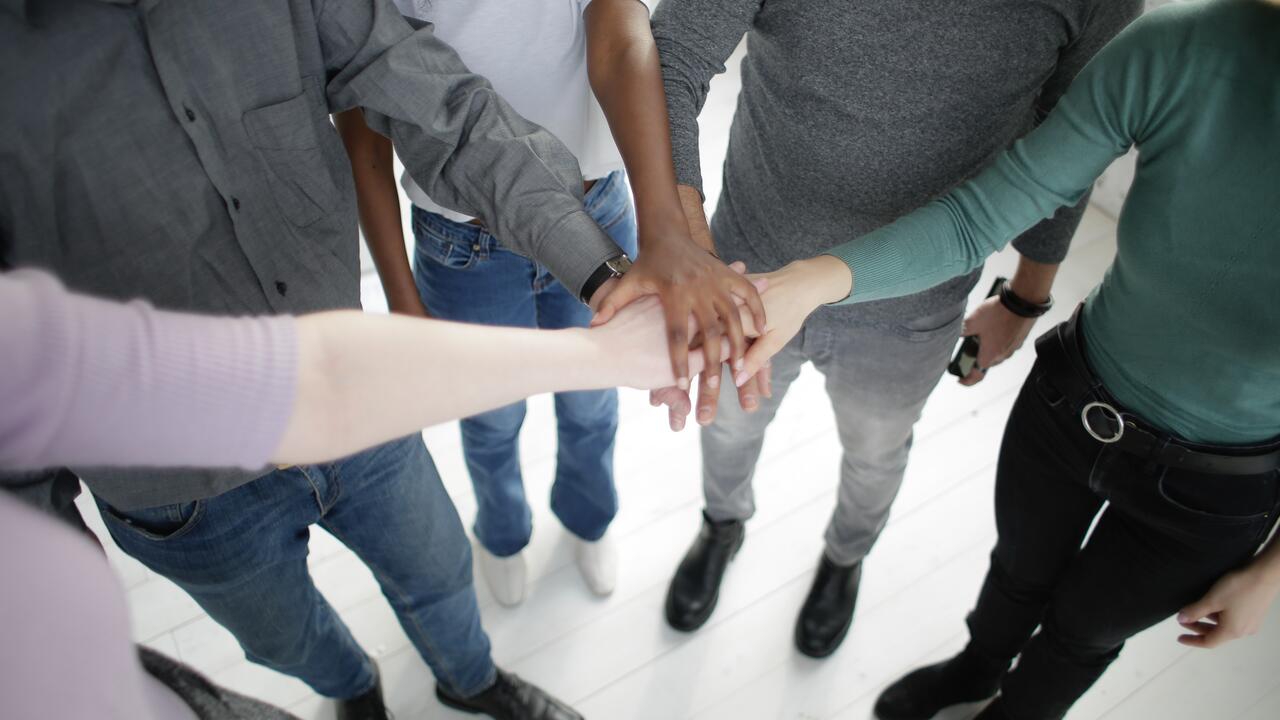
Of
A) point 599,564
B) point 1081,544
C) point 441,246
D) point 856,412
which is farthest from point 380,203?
point 1081,544

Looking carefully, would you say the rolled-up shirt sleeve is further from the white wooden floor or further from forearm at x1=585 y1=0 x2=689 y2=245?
the white wooden floor

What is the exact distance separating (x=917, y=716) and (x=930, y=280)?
928mm

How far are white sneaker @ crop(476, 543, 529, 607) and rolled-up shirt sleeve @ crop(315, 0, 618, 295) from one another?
0.88 m

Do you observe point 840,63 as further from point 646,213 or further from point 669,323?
point 669,323

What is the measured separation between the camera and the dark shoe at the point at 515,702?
1501mm

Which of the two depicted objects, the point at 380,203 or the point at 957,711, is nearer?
the point at 380,203

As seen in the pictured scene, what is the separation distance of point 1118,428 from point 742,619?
90 cm

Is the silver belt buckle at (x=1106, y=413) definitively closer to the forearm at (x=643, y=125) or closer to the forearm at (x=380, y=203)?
the forearm at (x=643, y=125)

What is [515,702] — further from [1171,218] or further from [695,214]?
[1171,218]

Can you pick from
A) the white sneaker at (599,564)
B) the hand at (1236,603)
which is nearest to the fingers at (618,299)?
the hand at (1236,603)

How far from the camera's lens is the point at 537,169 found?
99cm

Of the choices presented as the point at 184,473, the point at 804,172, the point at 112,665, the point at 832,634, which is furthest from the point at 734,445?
the point at 112,665

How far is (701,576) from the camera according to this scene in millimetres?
1687

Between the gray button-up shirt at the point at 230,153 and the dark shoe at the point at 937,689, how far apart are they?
1.07 m
